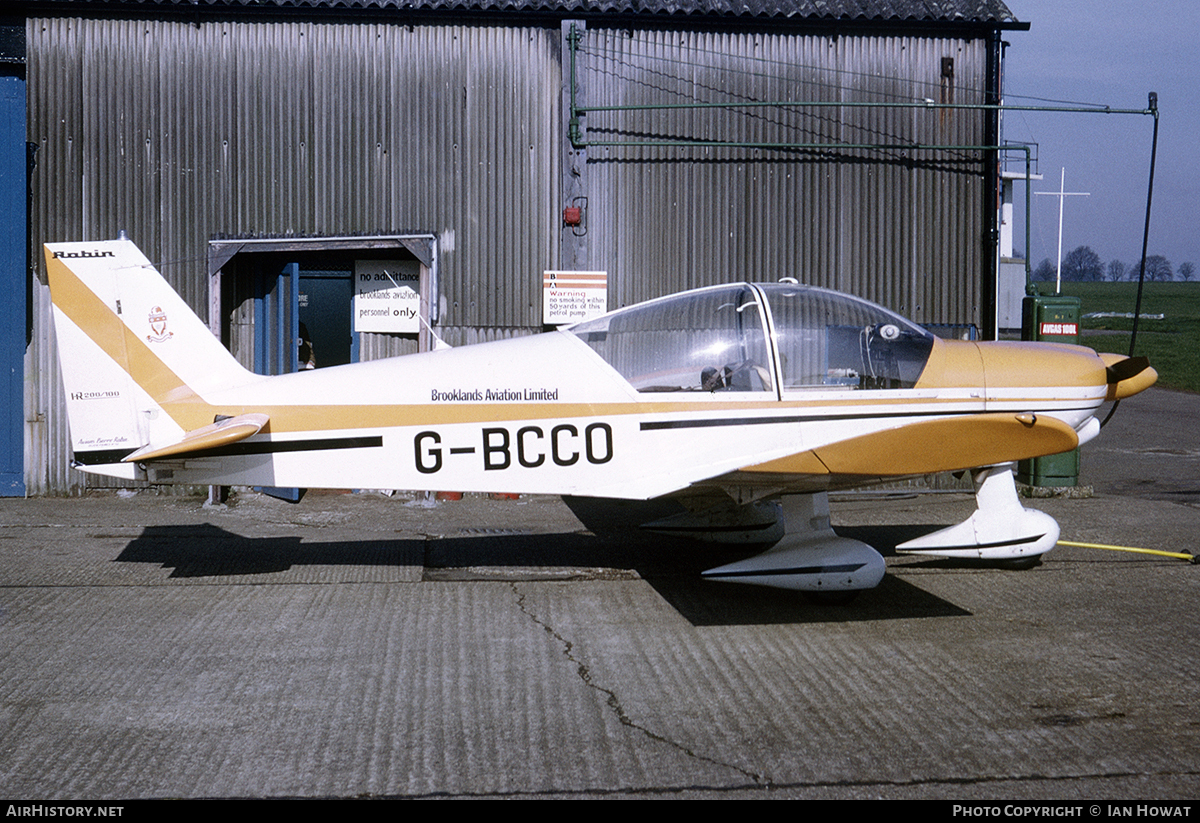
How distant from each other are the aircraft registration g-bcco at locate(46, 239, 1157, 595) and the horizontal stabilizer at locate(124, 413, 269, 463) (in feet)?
0.08

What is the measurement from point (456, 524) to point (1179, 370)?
29315mm

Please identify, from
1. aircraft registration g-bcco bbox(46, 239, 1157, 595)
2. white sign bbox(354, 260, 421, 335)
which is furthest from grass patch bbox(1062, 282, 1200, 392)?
aircraft registration g-bcco bbox(46, 239, 1157, 595)

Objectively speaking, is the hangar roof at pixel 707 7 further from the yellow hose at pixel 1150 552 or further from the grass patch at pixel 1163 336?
the grass patch at pixel 1163 336

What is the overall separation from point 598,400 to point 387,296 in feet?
17.0

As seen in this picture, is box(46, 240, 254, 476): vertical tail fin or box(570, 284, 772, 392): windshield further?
box(46, 240, 254, 476): vertical tail fin

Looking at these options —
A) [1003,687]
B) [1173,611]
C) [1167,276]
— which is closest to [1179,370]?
[1173,611]

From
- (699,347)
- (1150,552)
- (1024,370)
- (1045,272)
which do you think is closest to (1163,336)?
(1150,552)

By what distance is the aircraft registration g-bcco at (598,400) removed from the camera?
6215mm

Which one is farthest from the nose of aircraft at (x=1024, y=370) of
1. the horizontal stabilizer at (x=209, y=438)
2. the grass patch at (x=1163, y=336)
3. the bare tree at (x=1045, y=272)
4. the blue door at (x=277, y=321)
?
the bare tree at (x=1045, y=272)

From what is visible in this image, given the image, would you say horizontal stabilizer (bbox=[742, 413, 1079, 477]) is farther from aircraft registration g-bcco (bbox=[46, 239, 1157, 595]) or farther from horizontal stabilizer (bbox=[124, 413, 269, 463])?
horizontal stabilizer (bbox=[124, 413, 269, 463])

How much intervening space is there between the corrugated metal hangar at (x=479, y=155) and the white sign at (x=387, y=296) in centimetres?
11

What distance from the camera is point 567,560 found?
295 inches

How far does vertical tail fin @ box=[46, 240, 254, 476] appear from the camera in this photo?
6.39m

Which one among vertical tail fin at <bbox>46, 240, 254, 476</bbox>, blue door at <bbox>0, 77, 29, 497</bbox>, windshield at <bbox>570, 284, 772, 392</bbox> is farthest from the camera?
blue door at <bbox>0, 77, 29, 497</bbox>
